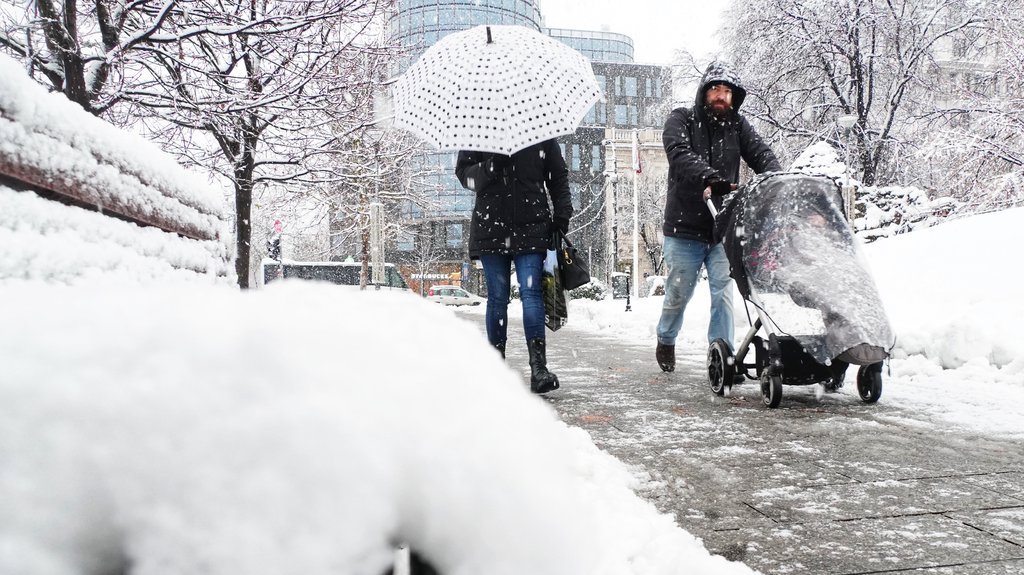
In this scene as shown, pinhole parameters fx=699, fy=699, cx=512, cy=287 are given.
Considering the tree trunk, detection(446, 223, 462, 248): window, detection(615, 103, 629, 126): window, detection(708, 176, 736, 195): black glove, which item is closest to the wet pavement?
detection(708, 176, 736, 195): black glove

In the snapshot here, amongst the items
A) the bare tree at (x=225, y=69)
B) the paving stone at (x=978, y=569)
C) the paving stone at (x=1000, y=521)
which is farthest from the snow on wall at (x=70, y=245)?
the bare tree at (x=225, y=69)

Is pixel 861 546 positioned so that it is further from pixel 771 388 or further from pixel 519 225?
pixel 519 225

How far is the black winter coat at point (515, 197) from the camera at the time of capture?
4504mm

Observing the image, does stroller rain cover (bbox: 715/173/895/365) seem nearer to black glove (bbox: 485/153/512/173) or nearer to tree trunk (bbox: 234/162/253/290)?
black glove (bbox: 485/153/512/173)

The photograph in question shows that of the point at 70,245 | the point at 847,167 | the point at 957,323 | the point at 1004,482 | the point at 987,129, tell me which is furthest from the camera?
the point at 987,129

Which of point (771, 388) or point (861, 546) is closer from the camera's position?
point (861, 546)

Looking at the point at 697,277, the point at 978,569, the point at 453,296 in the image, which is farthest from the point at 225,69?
the point at 453,296

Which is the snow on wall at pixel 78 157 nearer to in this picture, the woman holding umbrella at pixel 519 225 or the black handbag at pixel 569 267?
the woman holding umbrella at pixel 519 225

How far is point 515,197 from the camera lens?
14.9 ft

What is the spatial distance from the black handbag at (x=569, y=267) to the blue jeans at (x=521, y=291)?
226mm

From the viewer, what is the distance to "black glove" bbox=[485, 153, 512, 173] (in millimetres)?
4641

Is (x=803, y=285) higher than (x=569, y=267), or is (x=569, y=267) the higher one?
(x=569, y=267)

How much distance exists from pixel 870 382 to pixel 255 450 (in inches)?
162

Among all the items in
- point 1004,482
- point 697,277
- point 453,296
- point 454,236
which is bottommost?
point 453,296
